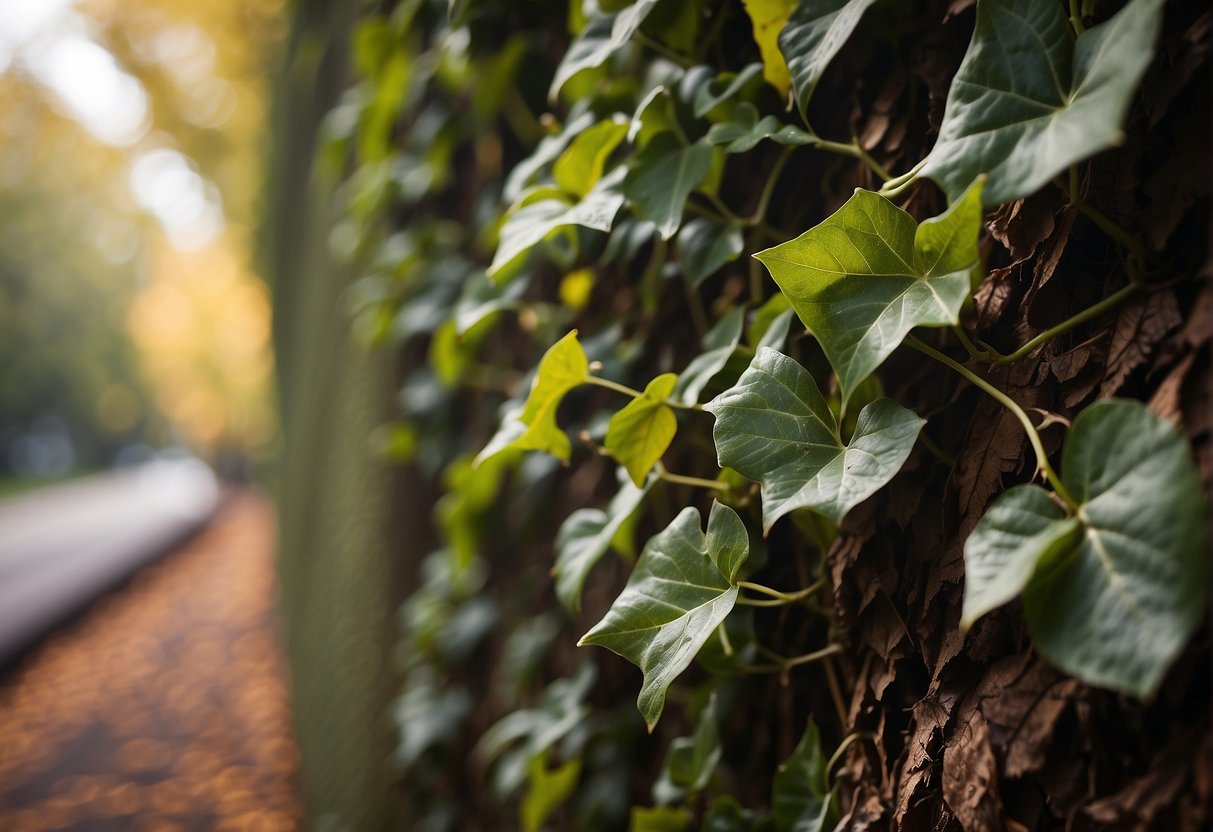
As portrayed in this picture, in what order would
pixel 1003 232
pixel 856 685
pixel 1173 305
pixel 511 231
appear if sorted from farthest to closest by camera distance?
pixel 511 231, pixel 856 685, pixel 1003 232, pixel 1173 305

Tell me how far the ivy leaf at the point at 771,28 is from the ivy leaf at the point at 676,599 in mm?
366

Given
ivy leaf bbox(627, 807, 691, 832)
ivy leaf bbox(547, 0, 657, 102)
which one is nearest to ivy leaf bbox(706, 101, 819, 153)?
ivy leaf bbox(547, 0, 657, 102)

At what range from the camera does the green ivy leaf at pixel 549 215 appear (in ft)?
2.27

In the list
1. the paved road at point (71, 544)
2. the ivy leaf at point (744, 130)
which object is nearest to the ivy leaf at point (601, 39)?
the ivy leaf at point (744, 130)

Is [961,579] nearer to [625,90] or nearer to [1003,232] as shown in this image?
[1003,232]

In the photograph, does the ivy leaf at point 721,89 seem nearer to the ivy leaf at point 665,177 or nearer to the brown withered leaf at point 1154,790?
the ivy leaf at point 665,177

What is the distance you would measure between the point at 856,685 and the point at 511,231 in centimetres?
52

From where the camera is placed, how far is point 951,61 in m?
0.59

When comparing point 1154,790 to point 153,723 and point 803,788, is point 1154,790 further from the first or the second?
point 153,723

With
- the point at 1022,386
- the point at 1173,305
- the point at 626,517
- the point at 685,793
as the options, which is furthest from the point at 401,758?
the point at 1173,305

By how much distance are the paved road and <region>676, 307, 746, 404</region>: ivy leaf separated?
5.51 metres

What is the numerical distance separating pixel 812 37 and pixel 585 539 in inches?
19.9

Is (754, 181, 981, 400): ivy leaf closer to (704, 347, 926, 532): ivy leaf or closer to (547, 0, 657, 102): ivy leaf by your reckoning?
(704, 347, 926, 532): ivy leaf

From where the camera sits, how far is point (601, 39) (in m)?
0.78
